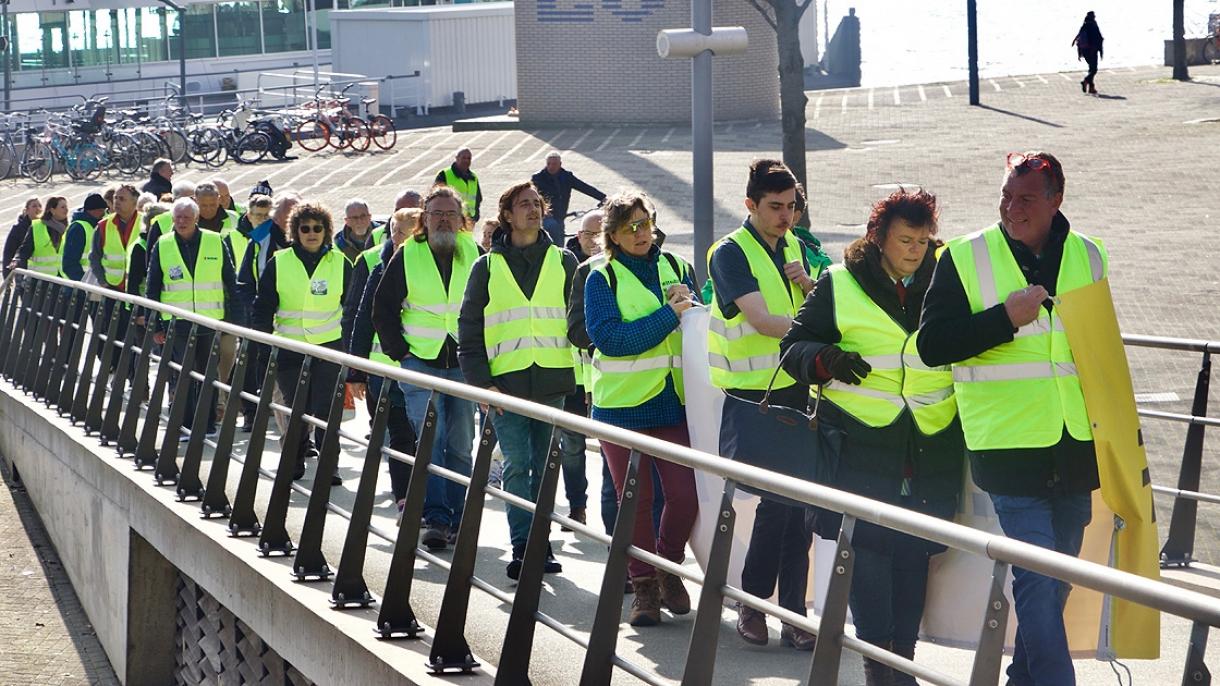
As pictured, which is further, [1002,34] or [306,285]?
[1002,34]

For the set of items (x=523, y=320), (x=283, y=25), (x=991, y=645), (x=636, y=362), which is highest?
(x=283, y=25)

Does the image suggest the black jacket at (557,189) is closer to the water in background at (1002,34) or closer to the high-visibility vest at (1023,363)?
the high-visibility vest at (1023,363)

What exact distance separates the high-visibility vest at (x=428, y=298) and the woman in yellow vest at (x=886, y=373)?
9.96 ft

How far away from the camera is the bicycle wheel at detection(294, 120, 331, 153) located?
1365 inches

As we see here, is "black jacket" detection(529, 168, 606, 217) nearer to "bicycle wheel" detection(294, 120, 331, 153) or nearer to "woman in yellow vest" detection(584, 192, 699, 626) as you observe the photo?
"woman in yellow vest" detection(584, 192, 699, 626)

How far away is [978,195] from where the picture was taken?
2377 centimetres

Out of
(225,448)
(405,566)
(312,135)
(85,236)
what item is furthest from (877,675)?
(312,135)

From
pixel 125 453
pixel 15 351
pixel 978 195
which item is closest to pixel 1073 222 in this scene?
pixel 978 195

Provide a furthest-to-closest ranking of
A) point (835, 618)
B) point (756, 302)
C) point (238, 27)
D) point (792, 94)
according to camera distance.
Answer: point (238, 27)
point (792, 94)
point (756, 302)
point (835, 618)

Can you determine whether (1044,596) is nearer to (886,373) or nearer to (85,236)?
(886,373)

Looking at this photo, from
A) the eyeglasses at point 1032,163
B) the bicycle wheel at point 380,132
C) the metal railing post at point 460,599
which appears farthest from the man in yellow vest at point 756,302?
the bicycle wheel at point 380,132

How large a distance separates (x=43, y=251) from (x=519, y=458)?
34.7ft

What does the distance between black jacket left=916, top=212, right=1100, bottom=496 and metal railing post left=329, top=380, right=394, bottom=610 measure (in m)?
2.28

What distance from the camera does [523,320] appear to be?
7242mm
